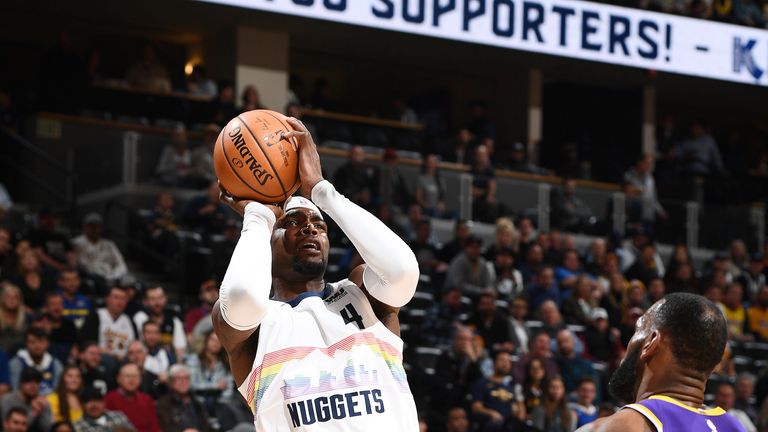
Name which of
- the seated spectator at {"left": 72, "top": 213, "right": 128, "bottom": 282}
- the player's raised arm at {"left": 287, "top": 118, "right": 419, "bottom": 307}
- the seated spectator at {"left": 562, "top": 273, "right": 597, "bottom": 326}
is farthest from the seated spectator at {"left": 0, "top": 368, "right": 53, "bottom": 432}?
the seated spectator at {"left": 562, "top": 273, "right": 597, "bottom": 326}

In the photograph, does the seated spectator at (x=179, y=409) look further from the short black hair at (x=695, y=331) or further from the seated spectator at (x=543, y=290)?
the short black hair at (x=695, y=331)

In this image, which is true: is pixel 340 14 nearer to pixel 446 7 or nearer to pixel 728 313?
pixel 446 7

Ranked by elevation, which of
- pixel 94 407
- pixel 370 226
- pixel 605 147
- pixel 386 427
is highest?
pixel 605 147

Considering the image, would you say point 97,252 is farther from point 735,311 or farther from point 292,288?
point 292,288

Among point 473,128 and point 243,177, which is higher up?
point 473,128

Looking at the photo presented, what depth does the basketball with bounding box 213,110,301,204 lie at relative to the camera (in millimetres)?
4824

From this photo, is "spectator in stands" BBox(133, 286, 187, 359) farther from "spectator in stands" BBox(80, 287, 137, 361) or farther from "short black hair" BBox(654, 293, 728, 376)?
"short black hair" BBox(654, 293, 728, 376)

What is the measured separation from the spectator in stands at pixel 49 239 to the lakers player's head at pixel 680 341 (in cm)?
887

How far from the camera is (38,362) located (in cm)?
1008

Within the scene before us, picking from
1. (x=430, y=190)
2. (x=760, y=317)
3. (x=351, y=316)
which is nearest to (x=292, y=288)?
(x=351, y=316)

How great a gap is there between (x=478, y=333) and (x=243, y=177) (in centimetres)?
798

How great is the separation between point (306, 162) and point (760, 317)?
11.5 m

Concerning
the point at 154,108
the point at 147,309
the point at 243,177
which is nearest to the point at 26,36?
the point at 154,108

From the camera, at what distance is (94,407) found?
9.52 m
